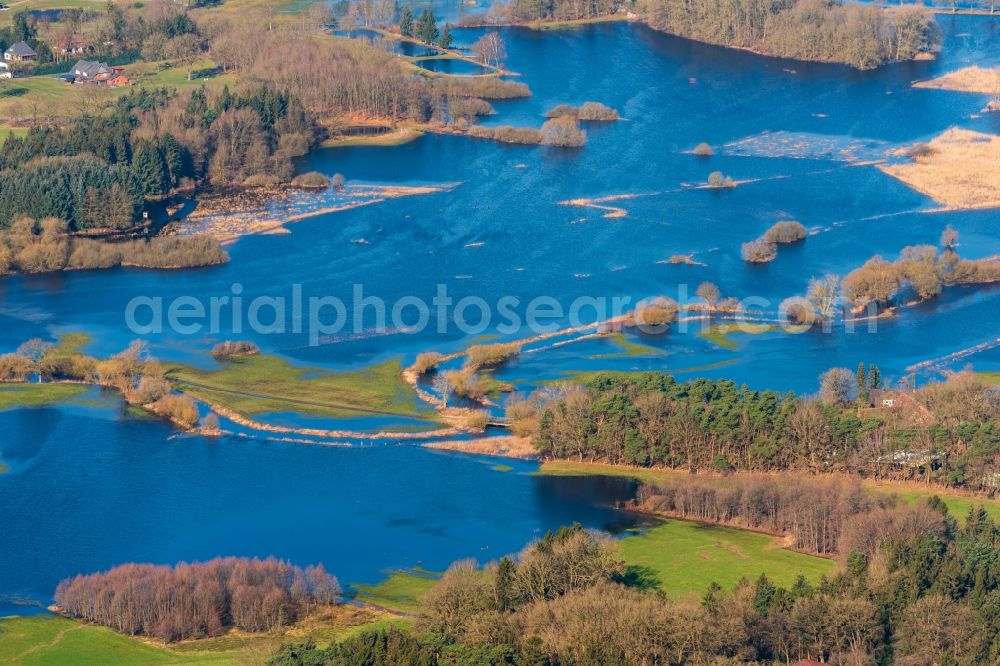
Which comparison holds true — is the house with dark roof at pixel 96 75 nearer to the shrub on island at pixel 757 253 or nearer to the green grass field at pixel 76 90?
the green grass field at pixel 76 90

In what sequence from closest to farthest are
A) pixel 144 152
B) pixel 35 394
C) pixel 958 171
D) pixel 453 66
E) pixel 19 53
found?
pixel 35 394
pixel 144 152
pixel 958 171
pixel 19 53
pixel 453 66

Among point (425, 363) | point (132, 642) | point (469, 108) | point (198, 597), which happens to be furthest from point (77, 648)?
point (469, 108)

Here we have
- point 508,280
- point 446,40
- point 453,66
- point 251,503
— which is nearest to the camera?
point 251,503

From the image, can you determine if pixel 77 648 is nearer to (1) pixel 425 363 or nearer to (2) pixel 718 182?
(1) pixel 425 363

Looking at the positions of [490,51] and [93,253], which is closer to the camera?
[93,253]

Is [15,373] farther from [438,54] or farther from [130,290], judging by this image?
[438,54]

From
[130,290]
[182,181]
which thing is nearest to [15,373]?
[130,290]

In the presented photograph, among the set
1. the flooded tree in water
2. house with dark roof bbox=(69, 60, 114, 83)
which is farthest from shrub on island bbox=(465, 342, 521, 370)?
the flooded tree in water

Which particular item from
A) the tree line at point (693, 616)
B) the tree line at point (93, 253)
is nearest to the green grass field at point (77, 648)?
the tree line at point (693, 616)
